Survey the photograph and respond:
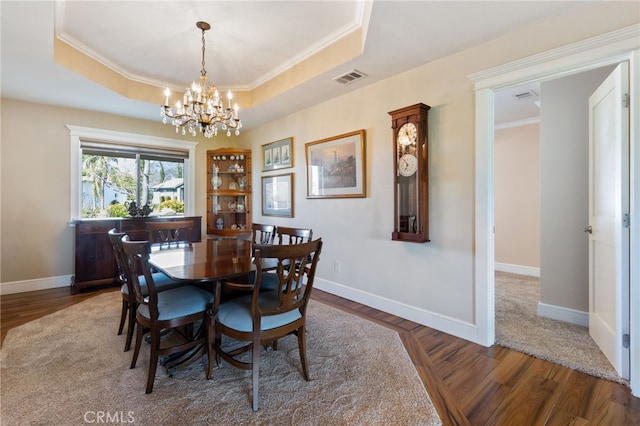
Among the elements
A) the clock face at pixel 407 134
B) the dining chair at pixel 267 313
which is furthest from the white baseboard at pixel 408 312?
the clock face at pixel 407 134

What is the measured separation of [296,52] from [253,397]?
307 centimetres

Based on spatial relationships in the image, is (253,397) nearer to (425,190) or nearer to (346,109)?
(425,190)

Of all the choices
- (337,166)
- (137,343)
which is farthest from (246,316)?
(337,166)

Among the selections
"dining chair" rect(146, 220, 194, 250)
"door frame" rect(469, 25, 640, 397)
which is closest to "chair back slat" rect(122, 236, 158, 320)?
"dining chair" rect(146, 220, 194, 250)

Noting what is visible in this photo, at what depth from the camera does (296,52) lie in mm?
3057

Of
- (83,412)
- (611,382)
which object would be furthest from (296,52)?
(611,382)

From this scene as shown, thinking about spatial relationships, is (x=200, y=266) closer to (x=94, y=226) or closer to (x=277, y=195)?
(x=277, y=195)

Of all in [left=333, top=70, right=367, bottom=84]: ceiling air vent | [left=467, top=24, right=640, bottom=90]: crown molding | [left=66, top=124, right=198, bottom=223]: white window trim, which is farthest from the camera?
[left=66, top=124, right=198, bottom=223]: white window trim

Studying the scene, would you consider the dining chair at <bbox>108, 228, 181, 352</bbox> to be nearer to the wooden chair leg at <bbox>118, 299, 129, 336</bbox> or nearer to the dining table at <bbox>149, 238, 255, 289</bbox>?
the wooden chair leg at <bbox>118, 299, 129, 336</bbox>

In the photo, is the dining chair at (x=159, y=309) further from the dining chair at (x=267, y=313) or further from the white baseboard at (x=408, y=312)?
the white baseboard at (x=408, y=312)

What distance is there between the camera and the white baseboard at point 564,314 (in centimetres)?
273

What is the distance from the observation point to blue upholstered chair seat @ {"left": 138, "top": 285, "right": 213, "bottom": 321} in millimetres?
1834

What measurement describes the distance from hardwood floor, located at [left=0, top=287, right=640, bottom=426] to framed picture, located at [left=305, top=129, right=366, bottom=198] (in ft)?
5.53

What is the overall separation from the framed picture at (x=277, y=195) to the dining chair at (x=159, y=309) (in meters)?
2.39
